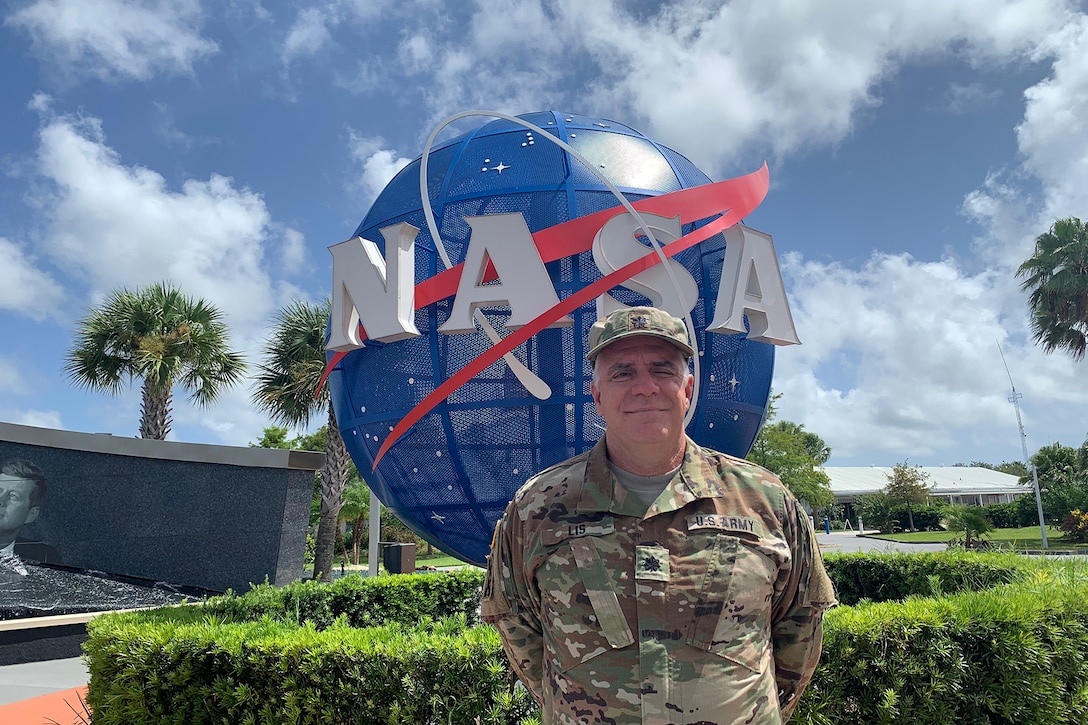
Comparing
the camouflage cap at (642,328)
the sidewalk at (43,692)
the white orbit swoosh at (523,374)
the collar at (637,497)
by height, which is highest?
the white orbit swoosh at (523,374)

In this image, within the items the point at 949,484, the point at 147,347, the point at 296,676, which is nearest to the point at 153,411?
the point at 147,347

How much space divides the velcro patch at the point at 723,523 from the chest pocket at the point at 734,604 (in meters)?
Answer: 0.03

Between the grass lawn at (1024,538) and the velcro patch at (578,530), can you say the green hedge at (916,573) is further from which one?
the grass lawn at (1024,538)

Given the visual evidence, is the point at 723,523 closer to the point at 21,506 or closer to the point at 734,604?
the point at 734,604

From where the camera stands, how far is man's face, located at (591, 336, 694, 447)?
7.39 ft

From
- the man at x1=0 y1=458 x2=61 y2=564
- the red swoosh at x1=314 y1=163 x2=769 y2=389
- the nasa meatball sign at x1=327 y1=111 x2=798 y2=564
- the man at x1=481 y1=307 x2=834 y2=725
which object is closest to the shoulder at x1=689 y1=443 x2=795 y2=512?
the man at x1=481 y1=307 x2=834 y2=725

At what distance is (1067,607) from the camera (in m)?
4.65

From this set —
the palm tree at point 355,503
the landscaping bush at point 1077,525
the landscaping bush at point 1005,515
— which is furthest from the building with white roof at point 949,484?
the palm tree at point 355,503

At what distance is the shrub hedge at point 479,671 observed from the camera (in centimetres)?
395

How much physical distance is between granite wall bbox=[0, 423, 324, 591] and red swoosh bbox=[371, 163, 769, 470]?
26.1 feet

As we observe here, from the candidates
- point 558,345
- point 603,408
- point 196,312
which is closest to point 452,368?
point 558,345

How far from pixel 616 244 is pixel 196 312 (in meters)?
17.1

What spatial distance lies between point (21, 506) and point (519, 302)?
1276 cm

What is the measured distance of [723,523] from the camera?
2.26 m
